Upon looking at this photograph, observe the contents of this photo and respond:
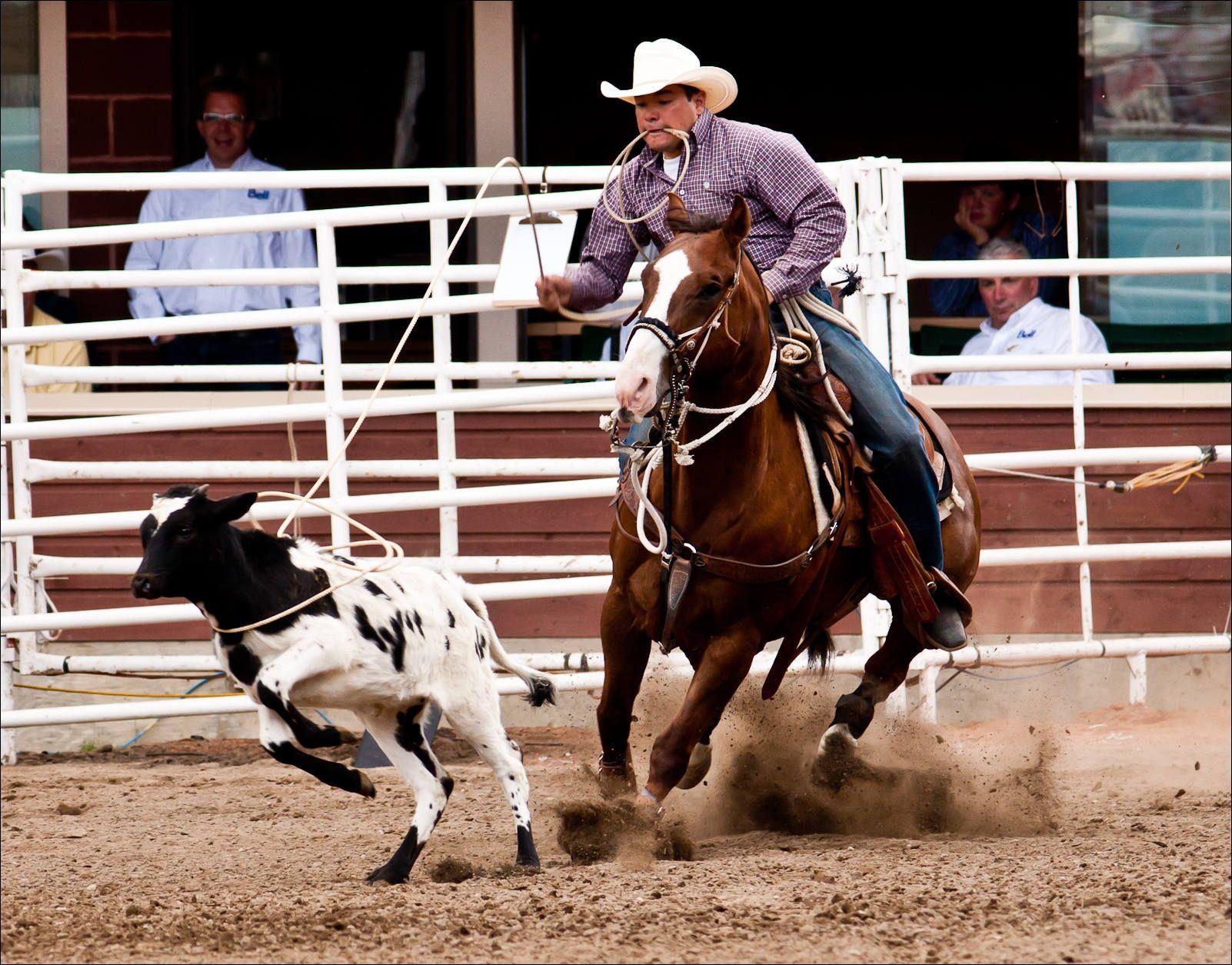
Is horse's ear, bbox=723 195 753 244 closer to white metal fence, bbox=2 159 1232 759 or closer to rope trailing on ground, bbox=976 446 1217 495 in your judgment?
white metal fence, bbox=2 159 1232 759

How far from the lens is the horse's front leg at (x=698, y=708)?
5066 mm

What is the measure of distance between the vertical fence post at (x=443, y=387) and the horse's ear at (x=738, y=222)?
9.38 feet

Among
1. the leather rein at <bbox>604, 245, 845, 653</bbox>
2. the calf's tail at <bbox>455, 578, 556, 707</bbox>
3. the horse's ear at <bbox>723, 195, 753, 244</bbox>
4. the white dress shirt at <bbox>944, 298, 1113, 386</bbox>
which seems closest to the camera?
the leather rein at <bbox>604, 245, 845, 653</bbox>

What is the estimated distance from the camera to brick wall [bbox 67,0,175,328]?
9.29 meters

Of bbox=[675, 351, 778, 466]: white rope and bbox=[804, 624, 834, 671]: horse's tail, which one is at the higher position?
bbox=[675, 351, 778, 466]: white rope

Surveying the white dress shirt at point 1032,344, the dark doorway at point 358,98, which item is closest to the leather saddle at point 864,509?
the white dress shirt at point 1032,344

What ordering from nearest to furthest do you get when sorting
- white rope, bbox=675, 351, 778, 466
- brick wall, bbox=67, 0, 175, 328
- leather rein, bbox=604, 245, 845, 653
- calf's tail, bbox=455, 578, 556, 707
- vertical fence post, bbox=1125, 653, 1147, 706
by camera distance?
leather rein, bbox=604, 245, 845, 653, white rope, bbox=675, 351, 778, 466, calf's tail, bbox=455, 578, 556, 707, vertical fence post, bbox=1125, 653, 1147, 706, brick wall, bbox=67, 0, 175, 328

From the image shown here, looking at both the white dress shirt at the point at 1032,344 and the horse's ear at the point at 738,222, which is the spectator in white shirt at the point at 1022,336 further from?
the horse's ear at the point at 738,222

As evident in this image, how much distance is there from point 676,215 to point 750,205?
625 millimetres

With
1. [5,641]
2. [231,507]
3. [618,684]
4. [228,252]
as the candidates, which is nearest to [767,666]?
[618,684]

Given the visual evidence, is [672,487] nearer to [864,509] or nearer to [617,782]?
[864,509]

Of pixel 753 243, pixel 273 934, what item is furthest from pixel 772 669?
pixel 273 934

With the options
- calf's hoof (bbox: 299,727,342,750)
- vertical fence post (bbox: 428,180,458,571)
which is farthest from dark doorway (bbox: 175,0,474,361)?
calf's hoof (bbox: 299,727,342,750)

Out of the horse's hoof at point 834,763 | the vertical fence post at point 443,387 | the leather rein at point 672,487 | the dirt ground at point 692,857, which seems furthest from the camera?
the vertical fence post at point 443,387
